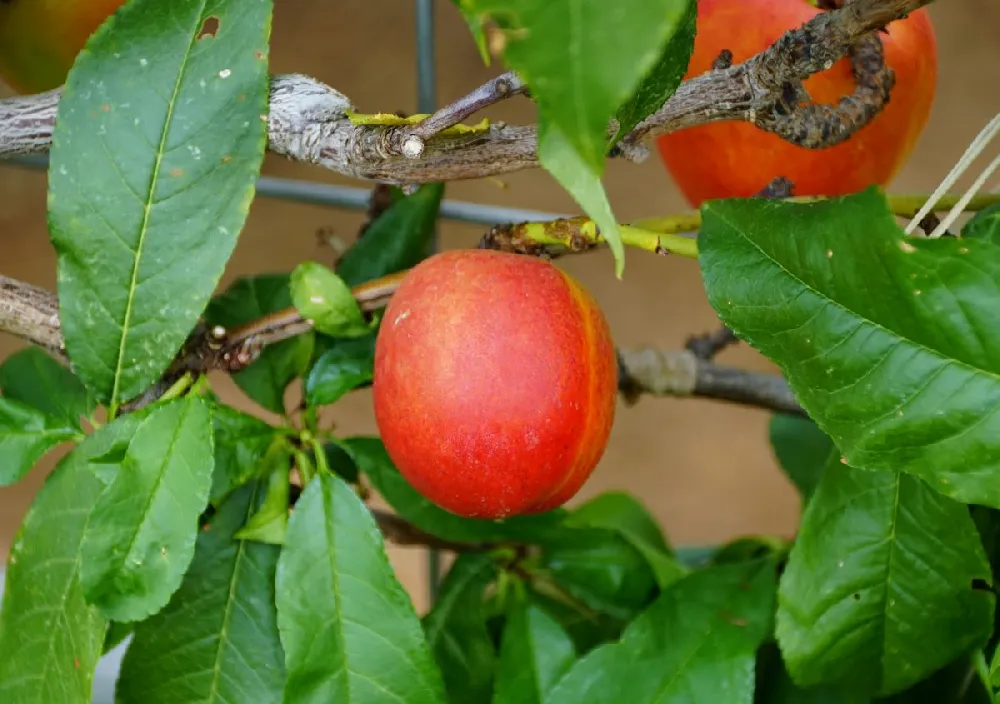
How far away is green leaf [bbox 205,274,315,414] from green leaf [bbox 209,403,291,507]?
0.04 metres

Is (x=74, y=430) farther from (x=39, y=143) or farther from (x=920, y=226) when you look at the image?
(x=920, y=226)

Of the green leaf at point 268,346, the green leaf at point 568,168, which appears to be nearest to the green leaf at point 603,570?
the green leaf at point 268,346

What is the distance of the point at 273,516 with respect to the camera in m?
0.32

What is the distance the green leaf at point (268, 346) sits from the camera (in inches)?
14.5

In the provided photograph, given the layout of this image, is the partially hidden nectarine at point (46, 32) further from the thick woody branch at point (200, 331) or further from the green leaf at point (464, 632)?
the green leaf at point (464, 632)

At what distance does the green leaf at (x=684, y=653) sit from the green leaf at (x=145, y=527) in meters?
0.15

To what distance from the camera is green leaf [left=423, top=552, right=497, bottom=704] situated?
1.30 ft

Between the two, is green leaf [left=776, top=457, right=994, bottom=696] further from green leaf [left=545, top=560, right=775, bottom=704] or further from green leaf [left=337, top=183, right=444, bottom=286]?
green leaf [left=337, top=183, right=444, bottom=286]

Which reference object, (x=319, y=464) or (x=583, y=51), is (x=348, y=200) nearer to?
(x=319, y=464)

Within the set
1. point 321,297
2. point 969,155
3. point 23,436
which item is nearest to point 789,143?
point 969,155

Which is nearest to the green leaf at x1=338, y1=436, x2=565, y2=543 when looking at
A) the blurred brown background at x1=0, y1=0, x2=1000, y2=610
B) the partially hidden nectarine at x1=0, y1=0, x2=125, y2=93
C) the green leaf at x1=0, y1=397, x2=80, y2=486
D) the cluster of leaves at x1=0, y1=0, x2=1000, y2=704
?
the cluster of leaves at x1=0, y1=0, x2=1000, y2=704

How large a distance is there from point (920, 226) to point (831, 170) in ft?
0.15

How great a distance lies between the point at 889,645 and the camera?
1.04 feet

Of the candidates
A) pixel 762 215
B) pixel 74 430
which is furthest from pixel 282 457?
pixel 762 215
